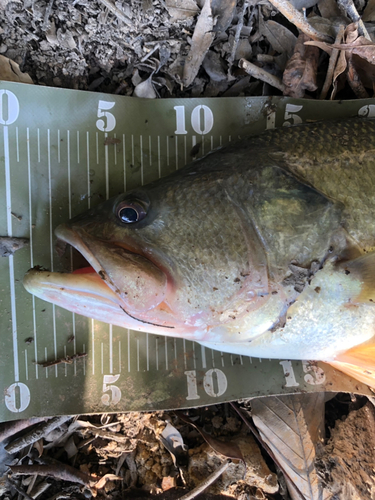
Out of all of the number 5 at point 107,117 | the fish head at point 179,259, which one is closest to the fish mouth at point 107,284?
the fish head at point 179,259

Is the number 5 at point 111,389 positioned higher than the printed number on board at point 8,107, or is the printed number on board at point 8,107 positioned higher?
the printed number on board at point 8,107

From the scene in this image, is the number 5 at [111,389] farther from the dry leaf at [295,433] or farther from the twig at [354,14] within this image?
the twig at [354,14]

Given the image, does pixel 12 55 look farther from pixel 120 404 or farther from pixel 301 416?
pixel 301 416

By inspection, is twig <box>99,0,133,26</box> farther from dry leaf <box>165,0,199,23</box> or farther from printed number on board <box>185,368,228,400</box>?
printed number on board <box>185,368,228,400</box>

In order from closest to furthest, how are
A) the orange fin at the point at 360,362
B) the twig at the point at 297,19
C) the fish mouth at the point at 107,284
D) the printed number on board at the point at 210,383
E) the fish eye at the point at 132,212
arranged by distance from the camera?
the fish mouth at the point at 107,284, the fish eye at the point at 132,212, the orange fin at the point at 360,362, the twig at the point at 297,19, the printed number on board at the point at 210,383

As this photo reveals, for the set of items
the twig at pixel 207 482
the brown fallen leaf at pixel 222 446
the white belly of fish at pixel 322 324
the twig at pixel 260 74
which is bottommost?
the twig at pixel 207 482

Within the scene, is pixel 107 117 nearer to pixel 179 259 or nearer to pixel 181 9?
pixel 181 9

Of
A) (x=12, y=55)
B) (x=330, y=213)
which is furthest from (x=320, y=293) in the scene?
(x=12, y=55)
